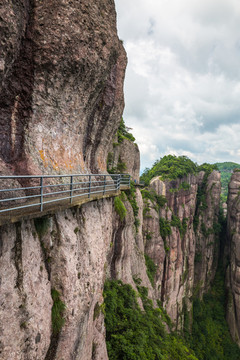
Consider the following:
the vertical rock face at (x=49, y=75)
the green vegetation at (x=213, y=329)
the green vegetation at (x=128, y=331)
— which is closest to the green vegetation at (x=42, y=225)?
the vertical rock face at (x=49, y=75)

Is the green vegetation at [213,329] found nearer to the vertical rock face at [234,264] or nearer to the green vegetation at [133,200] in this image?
the vertical rock face at [234,264]

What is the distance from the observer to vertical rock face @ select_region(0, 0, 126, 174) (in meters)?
5.34

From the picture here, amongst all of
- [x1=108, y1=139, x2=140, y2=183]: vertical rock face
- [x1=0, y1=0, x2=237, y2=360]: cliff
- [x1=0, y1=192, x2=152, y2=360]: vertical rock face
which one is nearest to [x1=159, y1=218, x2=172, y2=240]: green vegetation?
[x1=108, y1=139, x2=140, y2=183]: vertical rock face

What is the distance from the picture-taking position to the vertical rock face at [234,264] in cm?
3334

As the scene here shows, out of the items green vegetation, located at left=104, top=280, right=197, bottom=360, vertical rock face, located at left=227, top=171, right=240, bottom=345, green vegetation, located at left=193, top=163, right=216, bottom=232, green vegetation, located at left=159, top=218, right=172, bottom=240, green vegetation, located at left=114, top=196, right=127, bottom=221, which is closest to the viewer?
green vegetation, located at left=104, top=280, right=197, bottom=360

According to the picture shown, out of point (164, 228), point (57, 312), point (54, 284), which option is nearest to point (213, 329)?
point (164, 228)

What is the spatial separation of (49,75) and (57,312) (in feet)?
23.1

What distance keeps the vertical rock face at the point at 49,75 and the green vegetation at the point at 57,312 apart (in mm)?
3593

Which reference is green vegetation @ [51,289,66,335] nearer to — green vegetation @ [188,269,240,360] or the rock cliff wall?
the rock cliff wall

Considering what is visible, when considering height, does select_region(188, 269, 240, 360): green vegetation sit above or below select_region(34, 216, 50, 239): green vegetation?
below

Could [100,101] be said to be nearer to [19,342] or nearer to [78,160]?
[78,160]

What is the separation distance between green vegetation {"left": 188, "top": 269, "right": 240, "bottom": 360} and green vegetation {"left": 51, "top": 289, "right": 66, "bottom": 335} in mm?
35450

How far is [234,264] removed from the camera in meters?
34.5

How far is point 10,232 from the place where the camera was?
13.2 ft
